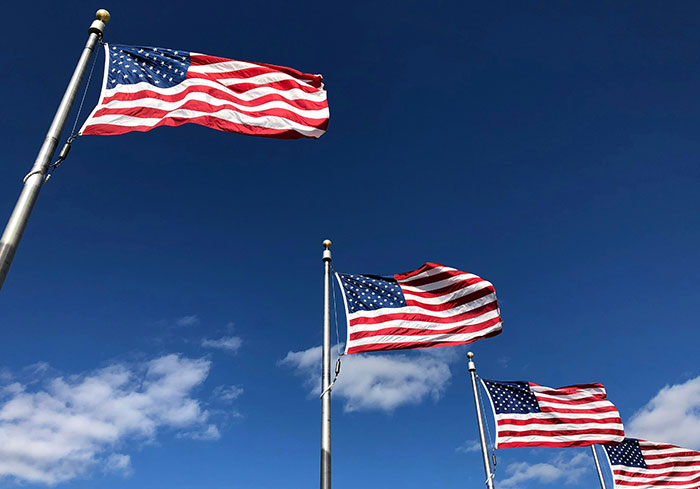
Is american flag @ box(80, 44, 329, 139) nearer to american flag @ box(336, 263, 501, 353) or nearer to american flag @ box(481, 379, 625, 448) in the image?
american flag @ box(336, 263, 501, 353)

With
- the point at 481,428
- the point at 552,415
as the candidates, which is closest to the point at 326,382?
the point at 481,428

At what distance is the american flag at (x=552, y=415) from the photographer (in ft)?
68.3

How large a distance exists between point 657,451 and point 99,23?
3291 cm

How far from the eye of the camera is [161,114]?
9.70 meters

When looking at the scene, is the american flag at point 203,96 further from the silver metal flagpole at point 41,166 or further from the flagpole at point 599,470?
the flagpole at point 599,470

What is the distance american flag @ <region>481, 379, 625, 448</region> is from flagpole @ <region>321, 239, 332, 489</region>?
35.4 feet

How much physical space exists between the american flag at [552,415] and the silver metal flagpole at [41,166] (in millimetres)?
18430

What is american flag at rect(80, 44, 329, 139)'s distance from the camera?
925 centimetres

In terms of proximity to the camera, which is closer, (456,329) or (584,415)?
(456,329)

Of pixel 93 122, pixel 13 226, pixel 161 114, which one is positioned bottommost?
pixel 13 226

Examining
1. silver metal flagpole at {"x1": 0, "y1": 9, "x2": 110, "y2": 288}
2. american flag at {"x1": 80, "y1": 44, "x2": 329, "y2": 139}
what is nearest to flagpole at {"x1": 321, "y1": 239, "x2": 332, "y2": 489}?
american flag at {"x1": 80, "y1": 44, "x2": 329, "y2": 139}

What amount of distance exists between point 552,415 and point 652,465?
37.1 ft

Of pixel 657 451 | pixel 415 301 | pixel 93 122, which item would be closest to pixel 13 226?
pixel 93 122

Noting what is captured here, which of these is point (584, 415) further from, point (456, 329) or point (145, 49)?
point (145, 49)
